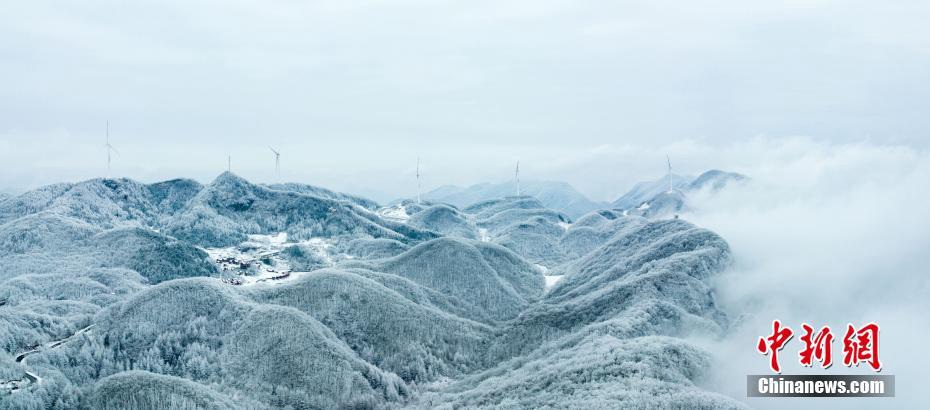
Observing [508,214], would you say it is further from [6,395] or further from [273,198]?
[6,395]

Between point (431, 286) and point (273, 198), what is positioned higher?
point (273, 198)

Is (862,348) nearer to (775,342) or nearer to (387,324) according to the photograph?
(775,342)

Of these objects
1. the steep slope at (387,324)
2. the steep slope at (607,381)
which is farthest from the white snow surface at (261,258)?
the steep slope at (607,381)

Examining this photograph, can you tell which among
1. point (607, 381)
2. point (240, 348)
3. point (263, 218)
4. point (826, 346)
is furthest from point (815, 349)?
point (263, 218)

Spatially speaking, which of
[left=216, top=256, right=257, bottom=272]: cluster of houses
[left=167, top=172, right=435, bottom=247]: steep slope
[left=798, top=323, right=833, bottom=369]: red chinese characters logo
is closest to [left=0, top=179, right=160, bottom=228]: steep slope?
[left=167, top=172, right=435, bottom=247]: steep slope

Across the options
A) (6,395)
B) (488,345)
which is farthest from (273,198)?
(6,395)

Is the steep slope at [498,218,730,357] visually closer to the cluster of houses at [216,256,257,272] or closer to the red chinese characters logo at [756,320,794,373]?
the red chinese characters logo at [756,320,794,373]
